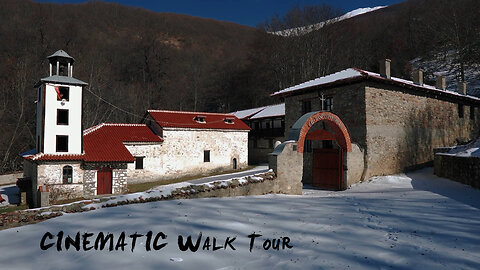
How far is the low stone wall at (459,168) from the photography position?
11148 millimetres

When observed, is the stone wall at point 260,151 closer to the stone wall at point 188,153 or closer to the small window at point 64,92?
the stone wall at point 188,153

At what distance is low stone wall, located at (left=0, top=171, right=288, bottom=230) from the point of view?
255 inches

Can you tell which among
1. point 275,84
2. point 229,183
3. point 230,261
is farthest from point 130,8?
point 230,261

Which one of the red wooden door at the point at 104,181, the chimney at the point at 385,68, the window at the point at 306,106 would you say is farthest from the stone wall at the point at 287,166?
the red wooden door at the point at 104,181

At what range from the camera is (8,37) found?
4275 cm

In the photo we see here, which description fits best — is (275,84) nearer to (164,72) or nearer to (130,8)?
(164,72)

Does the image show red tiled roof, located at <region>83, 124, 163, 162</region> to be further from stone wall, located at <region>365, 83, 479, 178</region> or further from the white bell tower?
stone wall, located at <region>365, 83, 479, 178</region>

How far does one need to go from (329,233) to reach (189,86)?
5104 cm

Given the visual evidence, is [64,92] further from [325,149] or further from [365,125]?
[365,125]

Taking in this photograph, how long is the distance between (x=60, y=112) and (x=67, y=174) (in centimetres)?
454

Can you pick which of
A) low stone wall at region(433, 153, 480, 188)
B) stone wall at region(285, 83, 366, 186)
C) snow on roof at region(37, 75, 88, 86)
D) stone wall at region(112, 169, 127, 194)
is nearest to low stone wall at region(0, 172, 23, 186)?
snow on roof at region(37, 75, 88, 86)

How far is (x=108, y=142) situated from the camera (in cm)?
2170

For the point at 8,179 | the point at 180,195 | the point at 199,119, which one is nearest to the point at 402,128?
the point at 180,195

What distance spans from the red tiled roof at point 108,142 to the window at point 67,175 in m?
0.68
